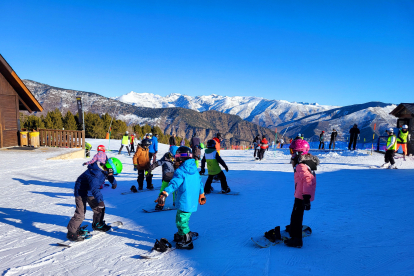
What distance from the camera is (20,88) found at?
16.0 meters

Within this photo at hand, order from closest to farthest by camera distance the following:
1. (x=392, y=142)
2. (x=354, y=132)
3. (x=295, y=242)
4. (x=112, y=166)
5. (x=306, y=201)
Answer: (x=306, y=201) → (x=295, y=242) → (x=112, y=166) → (x=392, y=142) → (x=354, y=132)

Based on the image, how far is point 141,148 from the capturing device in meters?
7.51

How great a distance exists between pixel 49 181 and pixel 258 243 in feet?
26.2

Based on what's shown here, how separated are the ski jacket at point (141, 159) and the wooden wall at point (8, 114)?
12717 millimetres

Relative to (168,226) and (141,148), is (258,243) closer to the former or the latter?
(168,226)

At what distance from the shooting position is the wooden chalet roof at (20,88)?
48.5 ft

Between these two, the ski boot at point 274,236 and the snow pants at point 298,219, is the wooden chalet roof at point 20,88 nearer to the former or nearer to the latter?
the ski boot at point 274,236

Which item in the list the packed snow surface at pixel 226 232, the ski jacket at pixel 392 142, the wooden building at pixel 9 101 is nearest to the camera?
the packed snow surface at pixel 226 232

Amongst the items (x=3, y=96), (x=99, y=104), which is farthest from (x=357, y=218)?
(x=99, y=104)

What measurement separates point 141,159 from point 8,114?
1331 centimetres

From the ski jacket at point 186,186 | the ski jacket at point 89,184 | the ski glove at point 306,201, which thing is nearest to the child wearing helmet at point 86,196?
the ski jacket at point 89,184

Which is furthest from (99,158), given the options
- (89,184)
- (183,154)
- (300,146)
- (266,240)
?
(300,146)

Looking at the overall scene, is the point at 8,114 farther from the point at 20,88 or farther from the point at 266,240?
the point at 266,240

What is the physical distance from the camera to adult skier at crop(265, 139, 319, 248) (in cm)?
357
